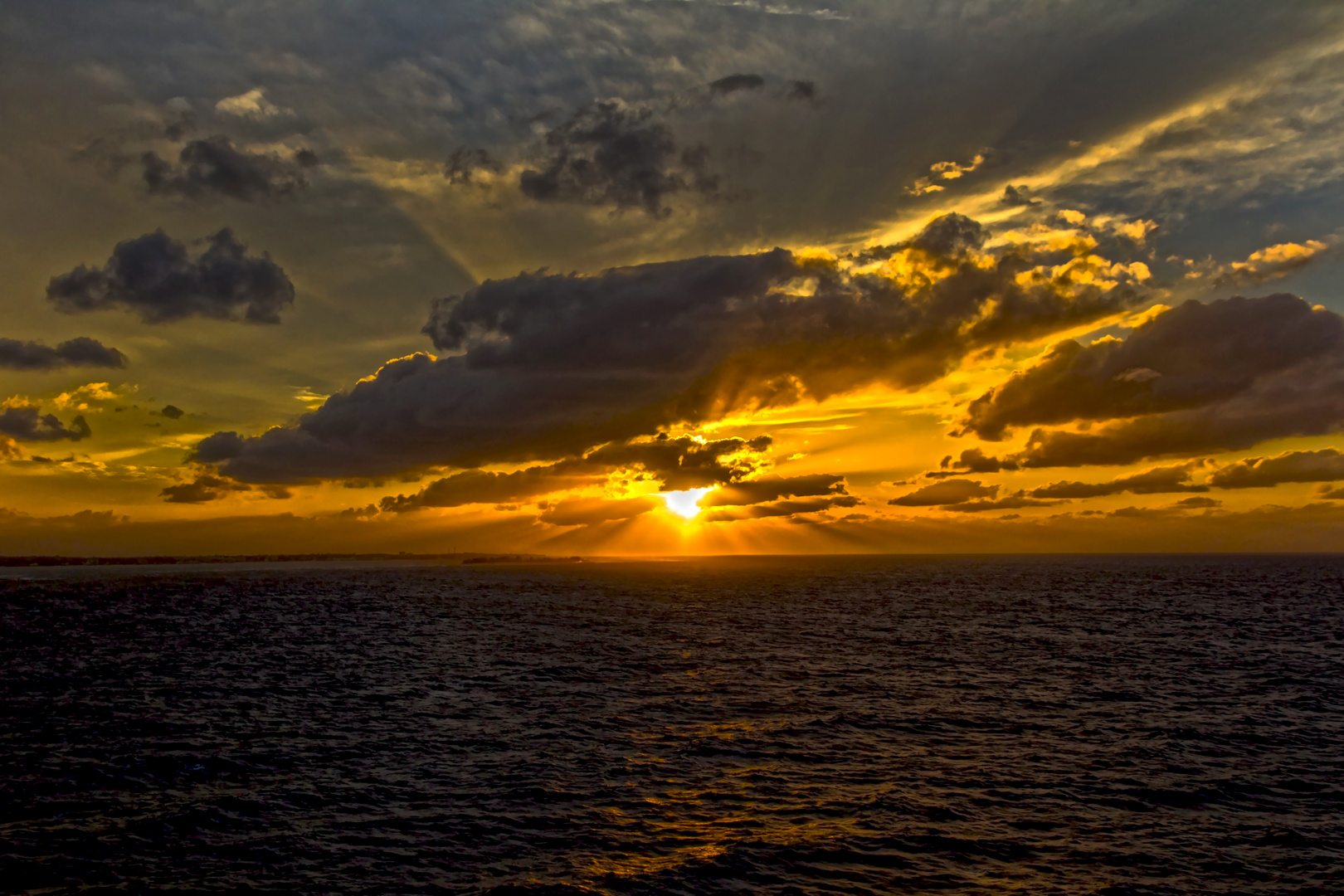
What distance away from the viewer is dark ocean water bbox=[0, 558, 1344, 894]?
74.4 feet

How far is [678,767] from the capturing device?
3219 cm

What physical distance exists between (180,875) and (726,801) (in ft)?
57.2

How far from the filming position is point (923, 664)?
5744cm

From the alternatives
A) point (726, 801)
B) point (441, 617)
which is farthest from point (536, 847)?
point (441, 617)

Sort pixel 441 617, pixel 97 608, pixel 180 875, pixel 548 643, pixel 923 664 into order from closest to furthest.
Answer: pixel 180 875, pixel 923 664, pixel 548 643, pixel 441 617, pixel 97 608

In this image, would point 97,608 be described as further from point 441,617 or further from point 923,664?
point 923,664

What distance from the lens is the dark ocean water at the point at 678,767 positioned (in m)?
22.7

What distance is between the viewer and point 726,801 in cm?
2816

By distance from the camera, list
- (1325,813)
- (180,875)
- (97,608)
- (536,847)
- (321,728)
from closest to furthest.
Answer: (180,875), (536,847), (1325,813), (321,728), (97,608)

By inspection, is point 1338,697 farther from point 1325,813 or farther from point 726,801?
point 726,801

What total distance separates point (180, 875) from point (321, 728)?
56.5 feet

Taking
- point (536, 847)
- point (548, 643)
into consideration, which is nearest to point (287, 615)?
point (548, 643)

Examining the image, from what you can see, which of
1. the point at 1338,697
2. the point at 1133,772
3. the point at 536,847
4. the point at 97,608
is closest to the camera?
the point at 536,847

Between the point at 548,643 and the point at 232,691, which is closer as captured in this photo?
the point at 232,691
